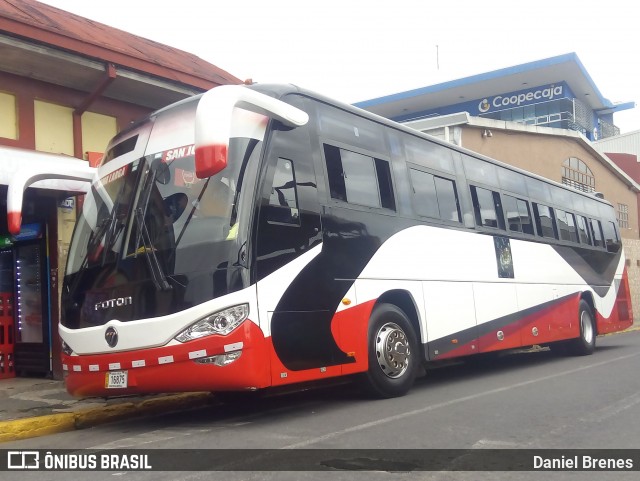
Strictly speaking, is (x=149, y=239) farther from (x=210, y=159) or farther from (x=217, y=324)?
(x=210, y=159)

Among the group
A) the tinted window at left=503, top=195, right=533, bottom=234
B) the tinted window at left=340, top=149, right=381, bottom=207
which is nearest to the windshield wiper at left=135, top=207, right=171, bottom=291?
the tinted window at left=340, top=149, right=381, bottom=207

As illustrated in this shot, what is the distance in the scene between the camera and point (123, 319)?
22.3 ft

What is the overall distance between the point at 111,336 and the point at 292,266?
1912mm

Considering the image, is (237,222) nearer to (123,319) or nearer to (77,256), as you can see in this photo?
(123,319)

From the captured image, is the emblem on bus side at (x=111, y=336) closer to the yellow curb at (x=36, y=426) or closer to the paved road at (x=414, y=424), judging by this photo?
the paved road at (x=414, y=424)

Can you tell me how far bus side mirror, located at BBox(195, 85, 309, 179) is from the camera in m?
5.62

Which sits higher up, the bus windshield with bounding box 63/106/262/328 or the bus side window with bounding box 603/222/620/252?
the bus side window with bounding box 603/222/620/252

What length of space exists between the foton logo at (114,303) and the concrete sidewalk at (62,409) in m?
1.50

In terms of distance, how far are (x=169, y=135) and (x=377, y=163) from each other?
112 inches

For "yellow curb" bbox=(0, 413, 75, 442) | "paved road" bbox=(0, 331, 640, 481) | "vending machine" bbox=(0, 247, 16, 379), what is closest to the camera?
"paved road" bbox=(0, 331, 640, 481)

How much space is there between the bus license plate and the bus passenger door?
147 cm

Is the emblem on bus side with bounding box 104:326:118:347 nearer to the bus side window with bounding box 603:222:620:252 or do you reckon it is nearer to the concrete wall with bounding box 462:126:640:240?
the bus side window with bounding box 603:222:620:252

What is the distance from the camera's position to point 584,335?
15.2 meters

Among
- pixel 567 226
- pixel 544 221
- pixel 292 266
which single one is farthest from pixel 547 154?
pixel 292 266
